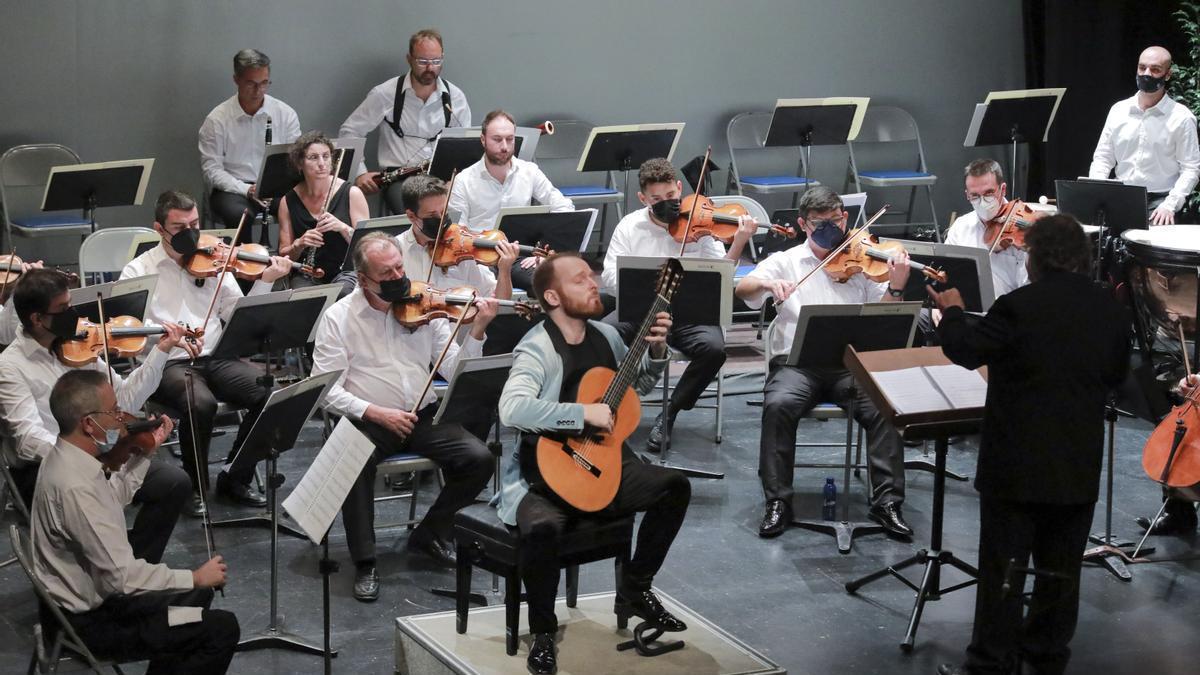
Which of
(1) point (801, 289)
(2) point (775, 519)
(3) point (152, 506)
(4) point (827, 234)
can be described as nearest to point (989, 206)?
(4) point (827, 234)

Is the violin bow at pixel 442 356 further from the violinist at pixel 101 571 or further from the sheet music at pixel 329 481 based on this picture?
the violinist at pixel 101 571

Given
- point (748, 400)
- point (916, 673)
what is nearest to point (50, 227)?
point (748, 400)

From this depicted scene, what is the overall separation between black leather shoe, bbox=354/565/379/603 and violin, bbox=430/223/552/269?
1.83 m

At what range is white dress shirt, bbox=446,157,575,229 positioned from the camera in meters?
8.06

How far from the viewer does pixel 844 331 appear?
582 cm

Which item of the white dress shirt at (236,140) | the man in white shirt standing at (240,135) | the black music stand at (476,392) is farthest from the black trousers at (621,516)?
the white dress shirt at (236,140)

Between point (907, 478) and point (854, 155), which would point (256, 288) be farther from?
point (854, 155)

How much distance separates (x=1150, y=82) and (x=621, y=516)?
6325 mm

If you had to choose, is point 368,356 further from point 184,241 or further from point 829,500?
point 829,500

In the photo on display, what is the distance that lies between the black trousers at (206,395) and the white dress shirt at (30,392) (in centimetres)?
55

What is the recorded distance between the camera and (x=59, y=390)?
4.28 metres

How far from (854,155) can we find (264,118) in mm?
5012

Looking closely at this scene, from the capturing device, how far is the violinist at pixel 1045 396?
4.36 meters

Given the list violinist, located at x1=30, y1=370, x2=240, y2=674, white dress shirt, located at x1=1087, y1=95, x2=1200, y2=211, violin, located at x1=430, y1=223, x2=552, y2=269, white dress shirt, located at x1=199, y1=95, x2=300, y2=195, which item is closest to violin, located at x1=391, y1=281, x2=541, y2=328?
violin, located at x1=430, y1=223, x2=552, y2=269
